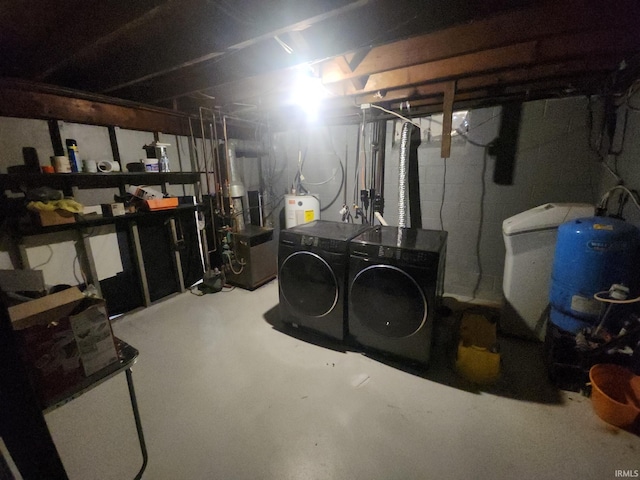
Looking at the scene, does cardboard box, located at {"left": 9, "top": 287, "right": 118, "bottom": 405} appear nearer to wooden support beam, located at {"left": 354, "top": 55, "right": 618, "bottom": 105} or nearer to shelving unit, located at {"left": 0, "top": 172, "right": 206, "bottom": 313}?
shelving unit, located at {"left": 0, "top": 172, "right": 206, "bottom": 313}

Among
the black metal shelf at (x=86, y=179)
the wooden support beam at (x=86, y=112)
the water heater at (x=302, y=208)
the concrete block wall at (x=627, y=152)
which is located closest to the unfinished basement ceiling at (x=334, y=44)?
the wooden support beam at (x=86, y=112)

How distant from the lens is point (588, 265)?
1.60 m

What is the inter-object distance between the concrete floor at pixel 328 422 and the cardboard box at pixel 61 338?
0.72 metres

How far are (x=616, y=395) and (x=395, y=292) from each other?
1330mm

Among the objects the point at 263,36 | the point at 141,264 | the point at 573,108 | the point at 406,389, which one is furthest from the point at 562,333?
the point at 141,264

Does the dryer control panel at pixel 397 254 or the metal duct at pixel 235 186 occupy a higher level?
the metal duct at pixel 235 186

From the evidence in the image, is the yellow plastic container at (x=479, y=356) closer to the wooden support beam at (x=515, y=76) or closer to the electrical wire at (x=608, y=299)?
the electrical wire at (x=608, y=299)

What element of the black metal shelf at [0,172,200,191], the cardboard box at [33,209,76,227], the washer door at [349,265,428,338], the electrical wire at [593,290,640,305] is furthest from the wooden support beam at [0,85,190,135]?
the electrical wire at [593,290,640,305]

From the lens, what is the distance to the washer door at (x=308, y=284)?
6.63 feet

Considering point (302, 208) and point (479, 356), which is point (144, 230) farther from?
point (479, 356)

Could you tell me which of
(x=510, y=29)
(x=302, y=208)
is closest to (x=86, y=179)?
(x=302, y=208)

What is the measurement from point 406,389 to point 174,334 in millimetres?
1969

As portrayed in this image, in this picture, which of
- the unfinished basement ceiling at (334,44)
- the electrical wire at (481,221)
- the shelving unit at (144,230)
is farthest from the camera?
the electrical wire at (481,221)

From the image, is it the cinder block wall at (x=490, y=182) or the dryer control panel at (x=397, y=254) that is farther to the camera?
the cinder block wall at (x=490, y=182)
